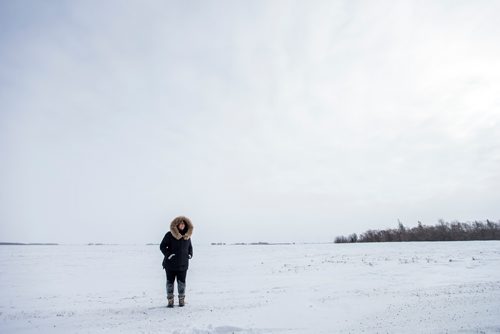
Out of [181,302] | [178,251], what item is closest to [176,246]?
[178,251]

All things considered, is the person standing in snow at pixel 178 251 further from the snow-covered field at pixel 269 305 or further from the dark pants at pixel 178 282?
the snow-covered field at pixel 269 305

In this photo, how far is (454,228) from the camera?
2409 inches

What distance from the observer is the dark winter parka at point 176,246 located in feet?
27.8

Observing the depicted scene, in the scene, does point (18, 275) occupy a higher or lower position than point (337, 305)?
higher

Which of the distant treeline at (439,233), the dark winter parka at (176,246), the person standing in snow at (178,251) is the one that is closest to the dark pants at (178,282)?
the person standing in snow at (178,251)

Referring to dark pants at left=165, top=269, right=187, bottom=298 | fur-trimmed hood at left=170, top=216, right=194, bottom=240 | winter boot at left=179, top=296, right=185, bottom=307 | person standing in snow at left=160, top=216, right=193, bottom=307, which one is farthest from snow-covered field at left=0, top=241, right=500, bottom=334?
fur-trimmed hood at left=170, top=216, right=194, bottom=240

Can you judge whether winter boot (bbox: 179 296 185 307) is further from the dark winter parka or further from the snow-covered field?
the dark winter parka

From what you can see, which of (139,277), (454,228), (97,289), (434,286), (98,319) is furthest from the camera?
(454,228)

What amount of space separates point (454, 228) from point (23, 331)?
70.4 meters

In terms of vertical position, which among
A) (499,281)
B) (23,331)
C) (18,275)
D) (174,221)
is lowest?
(499,281)

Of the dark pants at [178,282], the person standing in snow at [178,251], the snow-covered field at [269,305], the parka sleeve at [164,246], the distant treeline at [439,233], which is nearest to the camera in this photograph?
the snow-covered field at [269,305]

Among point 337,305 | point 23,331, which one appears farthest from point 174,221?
point 337,305

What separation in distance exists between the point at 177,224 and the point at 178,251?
70 centimetres

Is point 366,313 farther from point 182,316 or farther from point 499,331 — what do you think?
point 182,316
